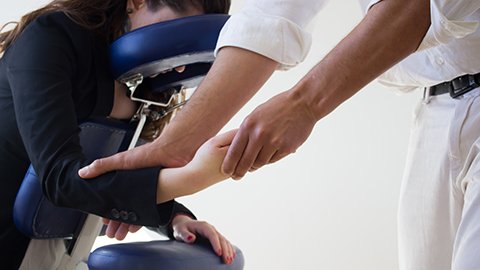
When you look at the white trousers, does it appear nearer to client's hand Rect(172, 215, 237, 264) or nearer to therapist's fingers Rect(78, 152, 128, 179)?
client's hand Rect(172, 215, 237, 264)

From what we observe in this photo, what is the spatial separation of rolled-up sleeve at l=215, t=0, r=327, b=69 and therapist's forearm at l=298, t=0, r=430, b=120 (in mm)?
295

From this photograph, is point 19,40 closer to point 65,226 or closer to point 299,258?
point 65,226

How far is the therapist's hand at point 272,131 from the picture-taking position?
30.6 inches

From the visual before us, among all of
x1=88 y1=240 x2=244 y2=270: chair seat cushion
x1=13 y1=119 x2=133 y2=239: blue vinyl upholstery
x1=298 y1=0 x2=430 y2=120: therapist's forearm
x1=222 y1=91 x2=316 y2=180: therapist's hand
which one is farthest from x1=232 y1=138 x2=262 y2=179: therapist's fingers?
x1=13 y1=119 x2=133 y2=239: blue vinyl upholstery

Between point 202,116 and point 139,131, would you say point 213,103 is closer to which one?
point 202,116

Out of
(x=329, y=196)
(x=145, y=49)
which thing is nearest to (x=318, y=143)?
(x=329, y=196)

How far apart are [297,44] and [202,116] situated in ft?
0.68

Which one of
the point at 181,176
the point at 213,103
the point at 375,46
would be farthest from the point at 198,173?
the point at 375,46

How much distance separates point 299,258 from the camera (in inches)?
112

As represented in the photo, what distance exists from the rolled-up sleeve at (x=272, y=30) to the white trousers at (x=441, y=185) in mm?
245

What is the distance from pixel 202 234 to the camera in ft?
4.53

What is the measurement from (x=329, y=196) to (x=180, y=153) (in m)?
1.85

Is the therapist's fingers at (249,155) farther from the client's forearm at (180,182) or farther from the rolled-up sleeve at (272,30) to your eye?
the rolled-up sleeve at (272,30)

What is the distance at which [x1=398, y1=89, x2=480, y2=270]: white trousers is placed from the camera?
0.89 m
